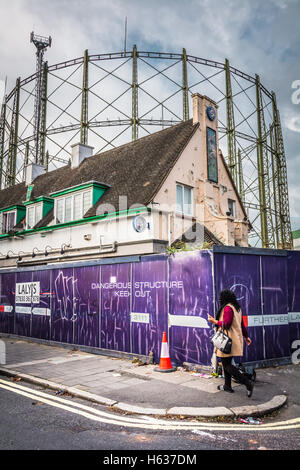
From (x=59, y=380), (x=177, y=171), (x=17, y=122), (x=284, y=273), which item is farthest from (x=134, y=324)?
(x=17, y=122)

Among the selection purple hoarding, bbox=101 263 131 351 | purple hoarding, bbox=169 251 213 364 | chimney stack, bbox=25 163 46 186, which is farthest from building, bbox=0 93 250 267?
purple hoarding, bbox=169 251 213 364

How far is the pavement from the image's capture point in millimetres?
5695

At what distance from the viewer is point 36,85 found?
36.4 metres

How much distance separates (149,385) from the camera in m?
7.08

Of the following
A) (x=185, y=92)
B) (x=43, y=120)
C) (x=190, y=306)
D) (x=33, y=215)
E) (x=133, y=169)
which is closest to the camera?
(x=190, y=306)

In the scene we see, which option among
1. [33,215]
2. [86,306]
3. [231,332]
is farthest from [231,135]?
[231,332]

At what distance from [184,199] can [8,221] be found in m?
13.2

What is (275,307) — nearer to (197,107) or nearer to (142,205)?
(142,205)

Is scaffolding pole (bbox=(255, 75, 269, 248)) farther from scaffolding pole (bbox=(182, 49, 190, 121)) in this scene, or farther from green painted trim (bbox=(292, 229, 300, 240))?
green painted trim (bbox=(292, 229, 300, 240))

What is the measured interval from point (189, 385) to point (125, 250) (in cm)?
979

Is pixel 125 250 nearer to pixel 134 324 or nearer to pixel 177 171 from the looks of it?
pixel 177 171

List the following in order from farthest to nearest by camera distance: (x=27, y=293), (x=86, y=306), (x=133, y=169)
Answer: (x=133, y=169)
(x=27, y=293)
(x=86, y=306)

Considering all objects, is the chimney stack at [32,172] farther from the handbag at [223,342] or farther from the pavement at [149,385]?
the handbag at [223,342]

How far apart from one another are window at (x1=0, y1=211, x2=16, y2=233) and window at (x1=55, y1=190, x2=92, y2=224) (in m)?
5.13
